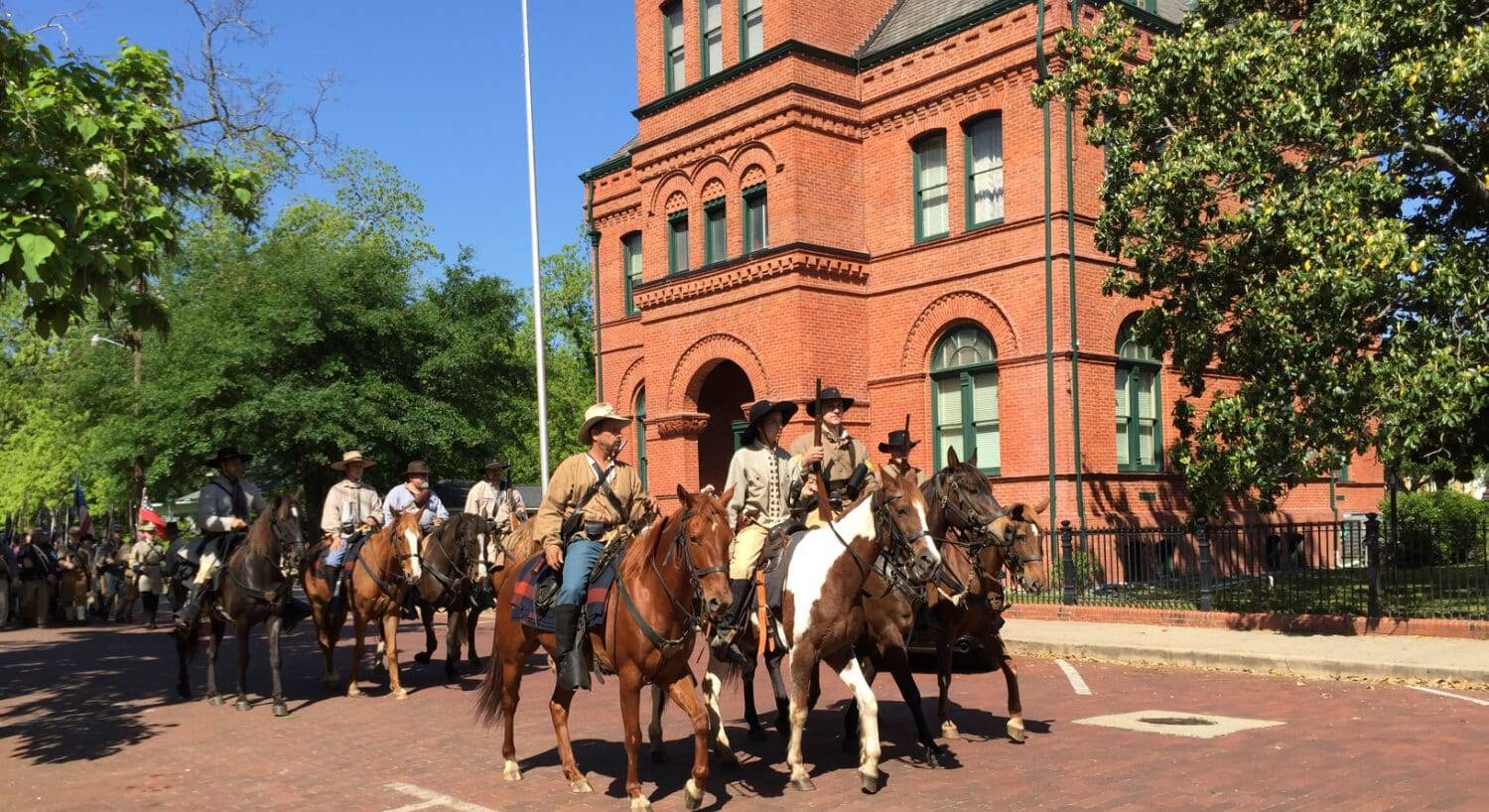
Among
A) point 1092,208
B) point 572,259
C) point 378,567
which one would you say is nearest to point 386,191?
point 572,259

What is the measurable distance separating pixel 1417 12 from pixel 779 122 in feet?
46.1

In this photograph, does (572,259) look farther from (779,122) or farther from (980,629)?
(980,629)

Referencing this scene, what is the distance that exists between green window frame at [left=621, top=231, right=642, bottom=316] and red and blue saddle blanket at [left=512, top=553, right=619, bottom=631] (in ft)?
83.6

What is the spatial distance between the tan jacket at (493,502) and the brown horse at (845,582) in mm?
8382

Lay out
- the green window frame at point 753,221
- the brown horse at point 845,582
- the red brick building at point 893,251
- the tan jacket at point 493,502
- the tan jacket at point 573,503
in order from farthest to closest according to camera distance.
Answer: the green window frame at point 753,221 → the red brick building at point 893,251 → the tan jacket at point 493,502 → the tan jacket at point 573,503 → the brown horse at point 845,582

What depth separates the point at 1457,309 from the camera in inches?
590

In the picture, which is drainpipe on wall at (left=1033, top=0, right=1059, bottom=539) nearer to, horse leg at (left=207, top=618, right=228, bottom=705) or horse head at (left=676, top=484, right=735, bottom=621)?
horse leg at (left=207, top=618, right=228, bottom=705)

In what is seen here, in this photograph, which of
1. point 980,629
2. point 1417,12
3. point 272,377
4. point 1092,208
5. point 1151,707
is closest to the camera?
point 980,629

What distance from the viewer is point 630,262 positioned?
3478cm

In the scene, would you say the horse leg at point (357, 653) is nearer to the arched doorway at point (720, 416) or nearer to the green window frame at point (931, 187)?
the green window frame at point (931, 187)

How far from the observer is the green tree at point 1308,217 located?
14664mm

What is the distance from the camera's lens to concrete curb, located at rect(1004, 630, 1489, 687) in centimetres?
1284

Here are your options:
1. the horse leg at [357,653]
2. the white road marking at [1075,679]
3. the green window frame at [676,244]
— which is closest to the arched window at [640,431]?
the green window frame at [676,244]

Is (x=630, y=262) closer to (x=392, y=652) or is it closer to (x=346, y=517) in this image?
(x=346, y=517)
